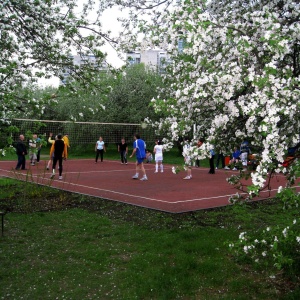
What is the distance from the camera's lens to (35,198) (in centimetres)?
1270

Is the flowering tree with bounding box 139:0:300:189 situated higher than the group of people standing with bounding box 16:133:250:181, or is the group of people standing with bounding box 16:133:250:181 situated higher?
the flowering tree with bounding box 139:0:300:189

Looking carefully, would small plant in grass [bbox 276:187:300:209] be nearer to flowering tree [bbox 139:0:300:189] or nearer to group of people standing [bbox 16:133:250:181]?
flowering tree [bbox 139:0:300:189]

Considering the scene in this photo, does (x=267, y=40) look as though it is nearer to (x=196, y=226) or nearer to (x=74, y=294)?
(x=74, y=294)

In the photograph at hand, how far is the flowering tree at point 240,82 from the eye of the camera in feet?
14.8

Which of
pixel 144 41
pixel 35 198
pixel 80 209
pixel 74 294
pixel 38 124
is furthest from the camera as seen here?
pixel 35 198

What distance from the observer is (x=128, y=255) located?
726 cm

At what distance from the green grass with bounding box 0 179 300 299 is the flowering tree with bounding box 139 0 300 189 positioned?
1.86m

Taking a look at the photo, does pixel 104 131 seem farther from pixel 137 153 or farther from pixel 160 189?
pixel 160 189

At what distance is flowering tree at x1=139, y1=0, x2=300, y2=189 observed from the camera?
4496 mm

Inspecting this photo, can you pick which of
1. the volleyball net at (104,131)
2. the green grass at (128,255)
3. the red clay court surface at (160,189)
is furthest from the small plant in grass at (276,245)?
the volleyball net at (104,131)

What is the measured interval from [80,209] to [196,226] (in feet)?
10.8

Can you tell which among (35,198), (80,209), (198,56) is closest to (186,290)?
(198,56)

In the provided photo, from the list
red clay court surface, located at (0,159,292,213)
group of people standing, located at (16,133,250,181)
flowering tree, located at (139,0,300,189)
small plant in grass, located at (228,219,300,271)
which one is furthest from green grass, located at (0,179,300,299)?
flowering tree, located at (139,0,300,189)

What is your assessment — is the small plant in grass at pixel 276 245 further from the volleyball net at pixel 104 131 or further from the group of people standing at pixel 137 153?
the volleyball net at pixel 104 131
